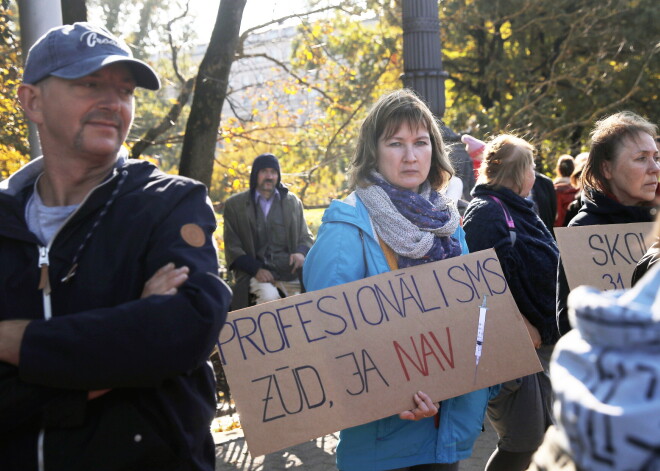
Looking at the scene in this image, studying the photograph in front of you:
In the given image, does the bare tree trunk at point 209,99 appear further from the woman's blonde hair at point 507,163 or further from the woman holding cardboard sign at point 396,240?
the woman holding cardboard sign at point 396,240

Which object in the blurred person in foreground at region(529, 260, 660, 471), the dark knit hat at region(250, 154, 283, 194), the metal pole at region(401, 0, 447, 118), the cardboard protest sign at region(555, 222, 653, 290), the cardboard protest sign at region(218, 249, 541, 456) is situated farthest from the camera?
the dark knit hat at region(250, 154, 283, 194)

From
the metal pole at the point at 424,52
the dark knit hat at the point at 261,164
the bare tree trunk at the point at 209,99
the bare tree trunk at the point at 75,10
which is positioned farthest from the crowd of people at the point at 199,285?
the bare tree trunk at the point at 75,10

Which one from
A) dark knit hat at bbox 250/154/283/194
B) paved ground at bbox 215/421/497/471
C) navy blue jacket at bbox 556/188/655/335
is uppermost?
dark knit hat at bbox 250/154/283/194

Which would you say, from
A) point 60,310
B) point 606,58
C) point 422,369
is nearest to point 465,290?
point 422,369

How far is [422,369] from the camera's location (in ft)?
10.4

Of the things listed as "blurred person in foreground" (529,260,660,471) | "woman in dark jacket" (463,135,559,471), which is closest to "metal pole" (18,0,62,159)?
"woman in dark jacket" (463,135,559,471)

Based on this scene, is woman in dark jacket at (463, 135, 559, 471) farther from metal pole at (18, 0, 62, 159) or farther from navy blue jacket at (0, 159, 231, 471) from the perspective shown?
metal pole at (18, 0, 62, 159)

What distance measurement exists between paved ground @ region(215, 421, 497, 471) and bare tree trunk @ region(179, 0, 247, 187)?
9.10 ft

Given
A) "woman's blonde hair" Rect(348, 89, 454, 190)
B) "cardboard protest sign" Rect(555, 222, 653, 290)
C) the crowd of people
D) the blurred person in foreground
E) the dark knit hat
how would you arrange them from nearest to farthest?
the blurred person in foreground, the crowd of people, "woman's blonde hair" Rect(348, 89, 454, 190), "cardboard protest sign" Rect(555, 222, 653, 290), the dark knit hat

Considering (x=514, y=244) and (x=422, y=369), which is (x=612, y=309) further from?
(x=514, y=244)

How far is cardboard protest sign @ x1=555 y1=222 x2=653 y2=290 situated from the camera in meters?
3.80

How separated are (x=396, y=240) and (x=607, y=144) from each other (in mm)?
1521

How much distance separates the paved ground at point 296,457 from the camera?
5.43m

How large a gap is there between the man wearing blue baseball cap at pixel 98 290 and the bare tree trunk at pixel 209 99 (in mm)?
5244
